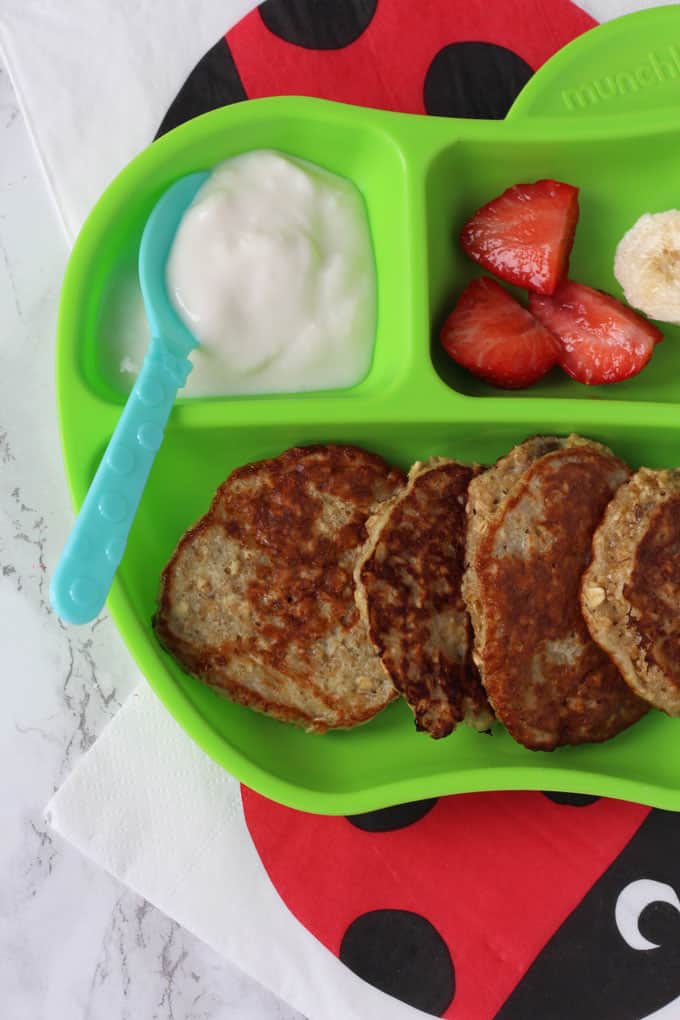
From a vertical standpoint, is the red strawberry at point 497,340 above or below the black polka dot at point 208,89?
below

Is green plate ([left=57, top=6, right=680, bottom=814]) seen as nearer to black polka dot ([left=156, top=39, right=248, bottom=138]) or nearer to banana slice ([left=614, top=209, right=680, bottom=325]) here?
banana slice ([left=614, top=209, right=680, bottom=325])

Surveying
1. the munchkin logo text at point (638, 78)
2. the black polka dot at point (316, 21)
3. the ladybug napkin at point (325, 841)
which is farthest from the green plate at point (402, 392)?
the black polka dot at point (316, 21)

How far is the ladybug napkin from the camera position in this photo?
6.21ft

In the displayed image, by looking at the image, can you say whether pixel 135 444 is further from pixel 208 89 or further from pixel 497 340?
pixel 208 89

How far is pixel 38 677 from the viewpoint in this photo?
1.92 metres

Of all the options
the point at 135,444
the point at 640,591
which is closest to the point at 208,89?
the point at 135,444

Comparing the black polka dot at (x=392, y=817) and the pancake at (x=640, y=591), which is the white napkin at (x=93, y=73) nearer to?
the pancake at (x=640, y=591)

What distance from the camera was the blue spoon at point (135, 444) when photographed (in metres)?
1.49

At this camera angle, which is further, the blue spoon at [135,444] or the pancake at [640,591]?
the pancake at [640,591]

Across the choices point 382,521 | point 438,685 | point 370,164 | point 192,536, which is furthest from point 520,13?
point 438,685

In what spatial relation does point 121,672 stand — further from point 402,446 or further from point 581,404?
point 581,404

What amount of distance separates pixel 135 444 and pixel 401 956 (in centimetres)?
128

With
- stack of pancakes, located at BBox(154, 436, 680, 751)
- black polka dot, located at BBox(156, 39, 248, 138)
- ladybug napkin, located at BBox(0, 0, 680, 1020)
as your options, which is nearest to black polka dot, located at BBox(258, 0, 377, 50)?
ladybug napkin, located at BBox(0, 0, 680, 1020)

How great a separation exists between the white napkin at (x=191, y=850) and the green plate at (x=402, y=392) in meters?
0.24
